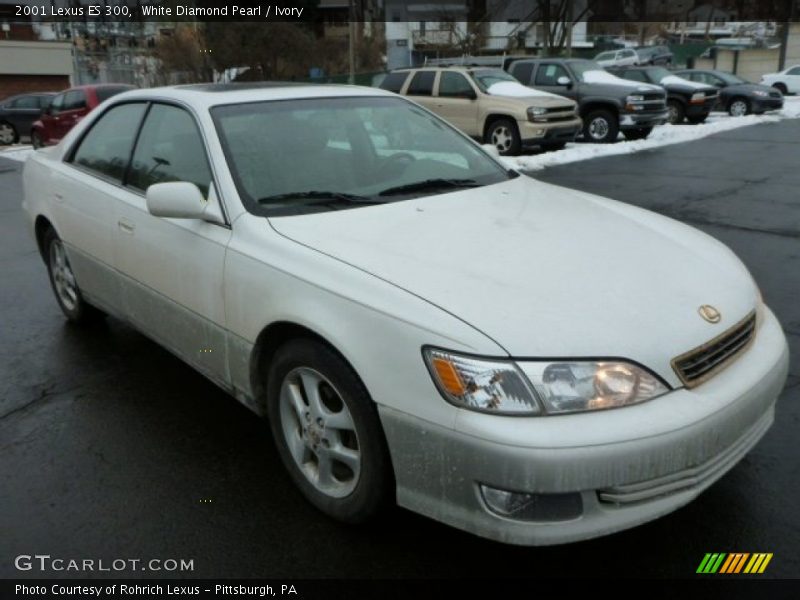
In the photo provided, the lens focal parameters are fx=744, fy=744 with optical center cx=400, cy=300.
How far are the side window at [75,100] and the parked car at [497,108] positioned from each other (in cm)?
761

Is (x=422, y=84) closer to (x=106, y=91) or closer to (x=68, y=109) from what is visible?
(x=106, y=91)

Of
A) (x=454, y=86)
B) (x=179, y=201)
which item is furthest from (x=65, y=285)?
(x=454, y=86)

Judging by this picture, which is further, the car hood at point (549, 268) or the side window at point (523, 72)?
the side window at point (523, 72)

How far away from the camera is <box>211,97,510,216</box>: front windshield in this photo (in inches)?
126

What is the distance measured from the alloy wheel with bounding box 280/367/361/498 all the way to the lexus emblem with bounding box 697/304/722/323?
4.11ft

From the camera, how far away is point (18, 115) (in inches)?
820

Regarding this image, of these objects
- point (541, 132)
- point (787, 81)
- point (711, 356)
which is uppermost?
point (787, 81)

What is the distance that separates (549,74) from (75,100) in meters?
10.7

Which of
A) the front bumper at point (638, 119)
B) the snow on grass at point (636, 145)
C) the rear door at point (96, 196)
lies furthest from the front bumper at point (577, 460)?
the front bumper at point (638, 119)

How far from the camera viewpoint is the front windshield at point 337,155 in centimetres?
321

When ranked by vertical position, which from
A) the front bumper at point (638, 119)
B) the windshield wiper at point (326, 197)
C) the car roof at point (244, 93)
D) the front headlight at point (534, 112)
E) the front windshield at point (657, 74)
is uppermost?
the front windshield at point (657, 74)

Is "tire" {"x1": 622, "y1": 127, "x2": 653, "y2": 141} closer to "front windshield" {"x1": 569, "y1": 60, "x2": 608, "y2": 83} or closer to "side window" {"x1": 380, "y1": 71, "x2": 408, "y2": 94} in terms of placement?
"front windshield" {"x1": 569, "y1": 60, "x2": 608, "y2": 83}

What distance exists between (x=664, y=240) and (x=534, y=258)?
0.73m

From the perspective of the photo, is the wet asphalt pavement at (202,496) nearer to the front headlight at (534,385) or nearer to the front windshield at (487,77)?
the front headlight at (534,385)
